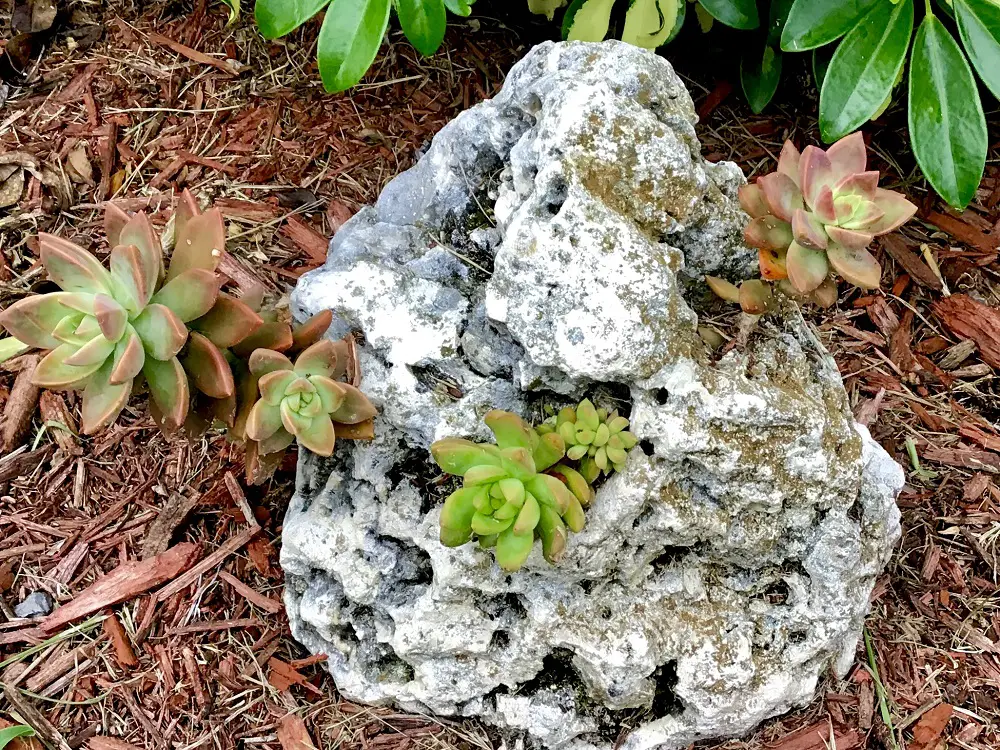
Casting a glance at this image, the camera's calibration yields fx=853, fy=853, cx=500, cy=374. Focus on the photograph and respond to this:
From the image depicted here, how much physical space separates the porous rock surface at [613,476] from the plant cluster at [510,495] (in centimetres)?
14

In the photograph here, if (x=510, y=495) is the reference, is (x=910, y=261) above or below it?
below

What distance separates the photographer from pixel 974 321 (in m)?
2.19

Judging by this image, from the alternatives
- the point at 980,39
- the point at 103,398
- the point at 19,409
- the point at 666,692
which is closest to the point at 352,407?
the point at 103,398

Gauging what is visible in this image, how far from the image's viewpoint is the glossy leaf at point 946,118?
190 centimetres

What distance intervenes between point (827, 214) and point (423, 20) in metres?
0.93

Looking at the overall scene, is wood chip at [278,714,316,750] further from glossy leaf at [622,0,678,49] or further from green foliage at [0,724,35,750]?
glossy leaf at [622,0,678,49]

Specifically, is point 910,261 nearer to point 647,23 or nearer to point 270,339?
point 647,23

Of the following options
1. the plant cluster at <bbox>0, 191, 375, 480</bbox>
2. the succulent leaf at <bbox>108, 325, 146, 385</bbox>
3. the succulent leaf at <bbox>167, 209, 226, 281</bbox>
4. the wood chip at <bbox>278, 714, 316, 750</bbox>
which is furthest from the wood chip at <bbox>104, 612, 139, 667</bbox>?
the succulent leaf at <bbox>167, 209, 226, 281</bbox>

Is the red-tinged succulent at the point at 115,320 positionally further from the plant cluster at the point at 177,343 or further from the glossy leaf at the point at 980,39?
the glossy leaf at the point at 980,39

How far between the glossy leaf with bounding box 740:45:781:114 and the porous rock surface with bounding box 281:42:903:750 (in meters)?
0.60

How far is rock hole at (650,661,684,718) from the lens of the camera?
1669mm

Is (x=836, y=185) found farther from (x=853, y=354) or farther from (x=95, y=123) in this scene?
(x=95, y=123)

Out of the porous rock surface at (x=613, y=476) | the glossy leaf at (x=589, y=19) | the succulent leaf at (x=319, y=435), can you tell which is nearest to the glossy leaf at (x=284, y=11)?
the porous rock surface at (x=613, y=476)

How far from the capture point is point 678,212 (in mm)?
1575
